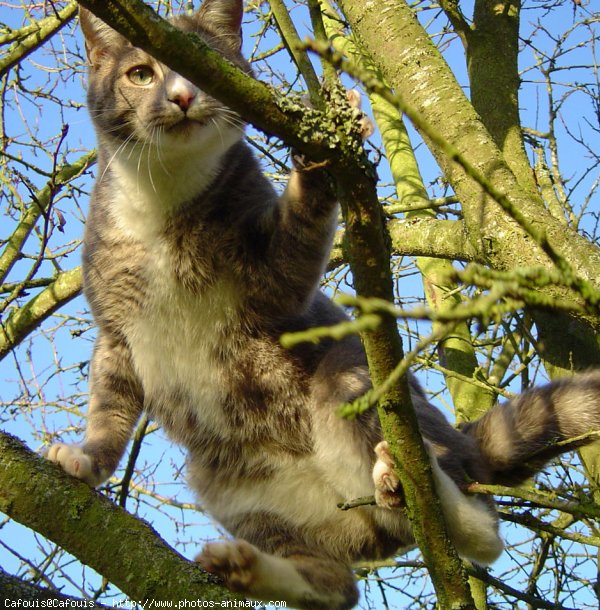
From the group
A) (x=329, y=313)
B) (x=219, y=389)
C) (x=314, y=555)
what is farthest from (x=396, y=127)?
(x=314, y=555)

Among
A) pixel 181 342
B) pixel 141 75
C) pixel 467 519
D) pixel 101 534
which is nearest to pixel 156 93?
pixel 141 75

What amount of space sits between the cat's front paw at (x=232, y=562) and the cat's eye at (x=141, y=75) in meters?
2.00

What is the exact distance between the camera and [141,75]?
3.41m

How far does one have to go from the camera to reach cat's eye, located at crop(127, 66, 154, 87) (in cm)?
338

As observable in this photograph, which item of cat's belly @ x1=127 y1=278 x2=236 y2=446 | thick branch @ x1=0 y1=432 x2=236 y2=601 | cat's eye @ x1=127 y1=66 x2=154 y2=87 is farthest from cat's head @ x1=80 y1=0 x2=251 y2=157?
thick branch @ x1=0 y1=432 x2=236 y2=601

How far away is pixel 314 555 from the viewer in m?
3.18

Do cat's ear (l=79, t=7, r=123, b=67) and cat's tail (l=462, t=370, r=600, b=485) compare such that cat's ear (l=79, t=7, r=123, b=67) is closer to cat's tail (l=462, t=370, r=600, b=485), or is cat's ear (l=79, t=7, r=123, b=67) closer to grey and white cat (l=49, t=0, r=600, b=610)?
grey and white cat (l=49, t=0, r=600, b=610)

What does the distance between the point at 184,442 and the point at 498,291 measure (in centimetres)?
275

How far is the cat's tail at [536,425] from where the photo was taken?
3146 millimetres

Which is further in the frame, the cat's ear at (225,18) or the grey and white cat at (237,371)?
the cat's ear at (225,18)

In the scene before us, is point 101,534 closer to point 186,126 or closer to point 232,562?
point 232,562

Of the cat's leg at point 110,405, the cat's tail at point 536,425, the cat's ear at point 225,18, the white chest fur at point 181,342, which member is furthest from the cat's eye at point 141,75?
the cat's tail at point 536,425

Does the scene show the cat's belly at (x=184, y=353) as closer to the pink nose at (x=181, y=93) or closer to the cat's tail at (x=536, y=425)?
the pink nose at (x=181, y=93)

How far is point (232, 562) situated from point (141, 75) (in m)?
2.12
